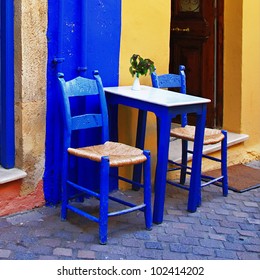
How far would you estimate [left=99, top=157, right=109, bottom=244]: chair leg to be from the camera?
3.79 m

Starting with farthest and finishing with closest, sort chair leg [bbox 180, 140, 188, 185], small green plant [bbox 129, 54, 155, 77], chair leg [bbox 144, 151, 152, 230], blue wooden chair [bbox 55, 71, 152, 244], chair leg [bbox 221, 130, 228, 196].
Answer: chair leg [bbox 180, 140, 188, 185] < chair leg [bbox 221, 130, 228, 196] < small green plant [bbox 129, 54, 155, 77] < chair leg [bbox 144, 151, 152, 230] < blue wooden chair [bbox 55, 71, 152, 244]

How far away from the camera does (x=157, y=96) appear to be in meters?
4.39

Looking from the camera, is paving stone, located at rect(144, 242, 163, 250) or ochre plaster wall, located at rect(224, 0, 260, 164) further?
ochre plaster wall, located at rect(224, 0, 260, 164)

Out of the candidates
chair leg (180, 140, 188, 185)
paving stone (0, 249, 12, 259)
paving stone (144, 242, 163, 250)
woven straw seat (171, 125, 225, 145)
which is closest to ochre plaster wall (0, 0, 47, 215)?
paving stone (0, 249, 12, 259)

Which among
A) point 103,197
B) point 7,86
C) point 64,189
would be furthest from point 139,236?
point 7,86

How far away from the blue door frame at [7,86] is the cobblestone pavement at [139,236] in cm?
49

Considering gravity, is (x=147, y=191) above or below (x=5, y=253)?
above

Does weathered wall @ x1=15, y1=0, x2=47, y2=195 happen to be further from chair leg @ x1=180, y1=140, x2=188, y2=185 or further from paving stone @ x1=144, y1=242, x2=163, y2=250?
chair leg @ x1=180, y1=140, x2=188, y2=185

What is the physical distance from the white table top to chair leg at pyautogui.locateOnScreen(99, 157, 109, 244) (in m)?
0.65

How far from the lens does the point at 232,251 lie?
388 centimetres

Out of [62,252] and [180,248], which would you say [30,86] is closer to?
[62,252]

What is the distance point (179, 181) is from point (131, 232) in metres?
1.40

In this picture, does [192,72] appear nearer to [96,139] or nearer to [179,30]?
[179,30]

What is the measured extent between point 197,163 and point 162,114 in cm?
60
